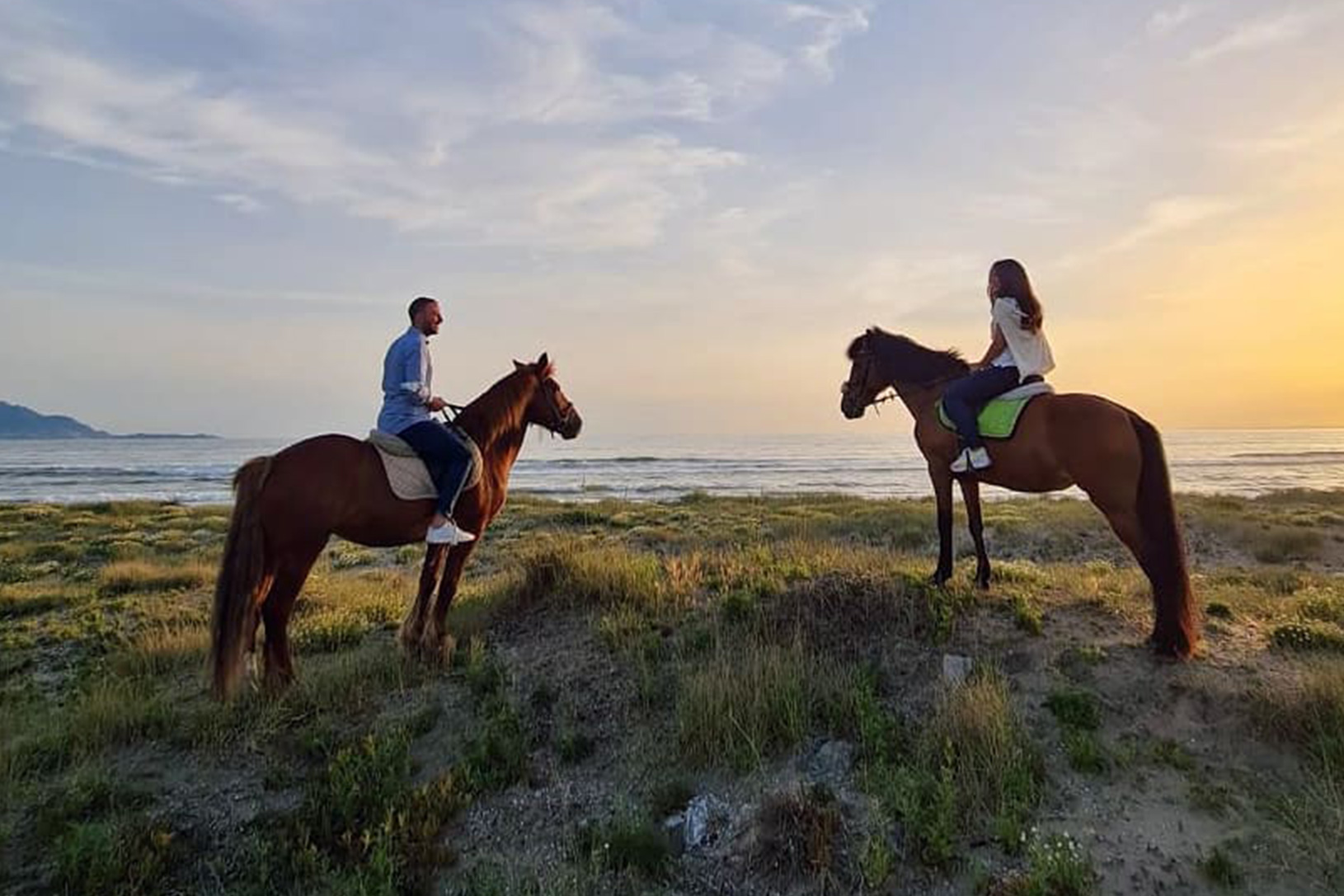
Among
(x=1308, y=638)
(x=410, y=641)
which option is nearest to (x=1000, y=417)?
(x=1308, y=638)

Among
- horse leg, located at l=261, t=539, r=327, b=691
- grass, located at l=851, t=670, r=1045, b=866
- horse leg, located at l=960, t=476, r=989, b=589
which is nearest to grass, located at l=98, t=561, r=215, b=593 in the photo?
horse leg, located at l=261, t=539, r=327, b=691

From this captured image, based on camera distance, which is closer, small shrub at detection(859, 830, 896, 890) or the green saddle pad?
small shrub at detection(859, 830, 896, 890)

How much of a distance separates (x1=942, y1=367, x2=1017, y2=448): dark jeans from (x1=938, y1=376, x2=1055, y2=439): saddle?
51mm

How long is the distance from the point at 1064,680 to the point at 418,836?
4.70 m

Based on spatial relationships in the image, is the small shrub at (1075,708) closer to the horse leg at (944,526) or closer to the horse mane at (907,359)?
the horse leg at (944,526)

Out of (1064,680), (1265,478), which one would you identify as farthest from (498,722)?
(1265,478)

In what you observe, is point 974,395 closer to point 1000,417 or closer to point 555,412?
point 1000,417

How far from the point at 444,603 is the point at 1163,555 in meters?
6.16

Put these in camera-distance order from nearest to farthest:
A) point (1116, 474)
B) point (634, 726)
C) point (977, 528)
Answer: point (634, 726) → point (1116, 474) → point (977, 528)

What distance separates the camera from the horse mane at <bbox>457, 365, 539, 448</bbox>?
7414 mm

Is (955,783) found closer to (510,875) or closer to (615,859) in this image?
(615,859)

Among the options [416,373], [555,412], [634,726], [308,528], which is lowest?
[634,726]

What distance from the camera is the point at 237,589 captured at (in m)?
5.98

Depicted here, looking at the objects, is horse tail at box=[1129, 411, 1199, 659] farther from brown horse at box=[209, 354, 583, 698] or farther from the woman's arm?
brown horse at box=[209, 354, 583, 698]
